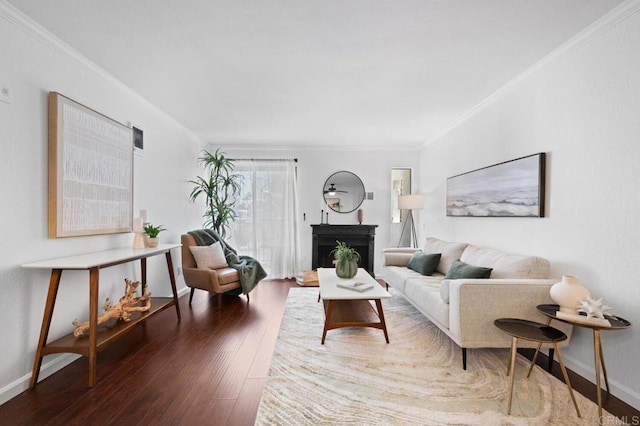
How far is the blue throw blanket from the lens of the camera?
4145 mm

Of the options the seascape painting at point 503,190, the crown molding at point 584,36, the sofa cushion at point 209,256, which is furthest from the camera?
the sofa cushion at point 209,256

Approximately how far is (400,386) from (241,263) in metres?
2.97

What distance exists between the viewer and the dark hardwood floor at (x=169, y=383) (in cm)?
180

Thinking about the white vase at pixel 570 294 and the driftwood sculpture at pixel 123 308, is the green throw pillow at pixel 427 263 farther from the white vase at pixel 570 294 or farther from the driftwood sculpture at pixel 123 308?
the driftwood sculpture at pixel 123 308

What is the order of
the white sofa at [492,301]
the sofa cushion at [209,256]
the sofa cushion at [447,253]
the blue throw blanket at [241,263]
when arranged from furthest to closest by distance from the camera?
the blue throw blanket at [241,263] < the sofa cushion at [209,256] < the sofa cushion at [447,253] < the white sofa at [492,301]

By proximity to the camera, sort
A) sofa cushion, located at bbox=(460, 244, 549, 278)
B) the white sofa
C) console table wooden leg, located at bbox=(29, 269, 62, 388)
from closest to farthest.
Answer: console table wooden leg, located at bbox=(29, 269, 62, 388) < the white sofa < sofa cushion, located at bbox=(460, 244, 549, 278)

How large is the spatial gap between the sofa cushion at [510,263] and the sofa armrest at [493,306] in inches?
8.9

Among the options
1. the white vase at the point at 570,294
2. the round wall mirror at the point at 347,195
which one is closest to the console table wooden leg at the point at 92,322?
the white vase at the point at 570,294

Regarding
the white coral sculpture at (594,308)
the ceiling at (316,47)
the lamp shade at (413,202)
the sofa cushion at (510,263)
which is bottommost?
the white coral sculpture at (594,308)

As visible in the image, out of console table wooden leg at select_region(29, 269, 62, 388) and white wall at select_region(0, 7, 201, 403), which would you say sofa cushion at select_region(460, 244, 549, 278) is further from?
white wall at select_region(0, 7, 201, 403)

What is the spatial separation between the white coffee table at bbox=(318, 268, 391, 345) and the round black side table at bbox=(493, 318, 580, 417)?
976mm

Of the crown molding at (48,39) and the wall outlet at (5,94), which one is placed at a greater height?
the crown molding at (48,39)

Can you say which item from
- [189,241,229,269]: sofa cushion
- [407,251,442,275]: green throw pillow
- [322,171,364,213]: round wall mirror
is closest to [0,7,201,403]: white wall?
[189,241,229,269]: sofa cushion

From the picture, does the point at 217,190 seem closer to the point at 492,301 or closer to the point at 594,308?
the point at 492,301
